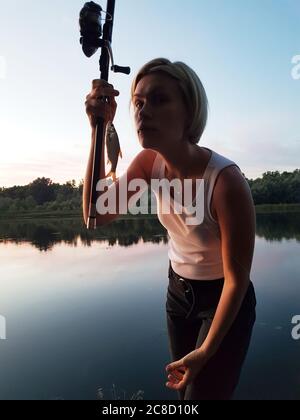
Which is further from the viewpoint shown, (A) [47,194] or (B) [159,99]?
(A) [47,194]

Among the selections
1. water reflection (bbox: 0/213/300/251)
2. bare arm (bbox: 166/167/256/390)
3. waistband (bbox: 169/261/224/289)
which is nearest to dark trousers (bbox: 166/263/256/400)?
waistband (bbox: 169/261/224/289)

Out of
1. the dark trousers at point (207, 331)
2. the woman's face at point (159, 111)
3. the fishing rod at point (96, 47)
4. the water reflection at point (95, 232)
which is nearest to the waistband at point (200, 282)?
the dark trousers at point (207, 331)

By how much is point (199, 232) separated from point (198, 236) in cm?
2

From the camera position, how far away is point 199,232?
1.26 m

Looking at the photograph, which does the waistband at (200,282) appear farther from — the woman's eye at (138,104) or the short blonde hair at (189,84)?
the woman's eye at (138,104)

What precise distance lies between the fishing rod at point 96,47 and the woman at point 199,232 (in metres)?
0.07

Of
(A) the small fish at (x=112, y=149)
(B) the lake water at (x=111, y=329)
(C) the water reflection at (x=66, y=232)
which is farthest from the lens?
(C) the water reflection at (x=66, y=232)

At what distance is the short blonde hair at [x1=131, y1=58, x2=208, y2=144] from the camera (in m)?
1.22

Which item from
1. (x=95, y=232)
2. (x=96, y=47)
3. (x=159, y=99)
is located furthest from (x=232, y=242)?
(x=95, y=232)

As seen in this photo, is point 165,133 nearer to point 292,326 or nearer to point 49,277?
point 292,326

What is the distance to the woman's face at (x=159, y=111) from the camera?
1198mm

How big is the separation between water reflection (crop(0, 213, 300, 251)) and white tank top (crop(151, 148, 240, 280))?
31689mm

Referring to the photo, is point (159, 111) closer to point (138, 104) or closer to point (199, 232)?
point (138, 104)
